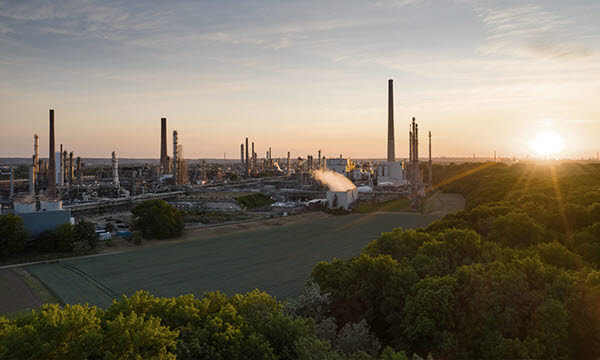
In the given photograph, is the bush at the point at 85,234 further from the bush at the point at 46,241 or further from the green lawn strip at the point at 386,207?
the green lawn strip at the point at 386,207

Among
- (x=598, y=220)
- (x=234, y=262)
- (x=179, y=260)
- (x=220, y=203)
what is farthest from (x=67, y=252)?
(x=598, y=220)

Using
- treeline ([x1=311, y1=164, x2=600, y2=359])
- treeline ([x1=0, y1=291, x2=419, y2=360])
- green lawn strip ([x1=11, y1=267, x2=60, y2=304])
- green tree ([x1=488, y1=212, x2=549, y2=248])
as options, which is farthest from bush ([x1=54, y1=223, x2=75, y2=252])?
green tree ([x1=488, y1=212, x2=549, y2=248])

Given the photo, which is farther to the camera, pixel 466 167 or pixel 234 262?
pixel 466 167

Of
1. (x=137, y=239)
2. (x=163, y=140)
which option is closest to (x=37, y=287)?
(x=137, y=239)

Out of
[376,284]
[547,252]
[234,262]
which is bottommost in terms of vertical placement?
[234,262]

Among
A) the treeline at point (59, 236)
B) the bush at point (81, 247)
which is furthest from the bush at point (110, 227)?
the bush at point (81, 247)

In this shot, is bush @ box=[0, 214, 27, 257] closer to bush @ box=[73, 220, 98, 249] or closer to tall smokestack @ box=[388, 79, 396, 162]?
bush @ box=[73, 220, 98, 249]

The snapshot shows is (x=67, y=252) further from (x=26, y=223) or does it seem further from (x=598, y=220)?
(x=598, y=220)

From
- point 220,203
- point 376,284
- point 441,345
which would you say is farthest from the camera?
point 220,203
